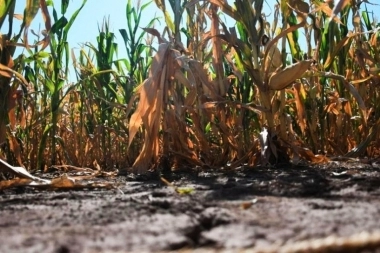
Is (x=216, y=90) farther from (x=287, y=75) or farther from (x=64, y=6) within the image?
(x=64, y=6)

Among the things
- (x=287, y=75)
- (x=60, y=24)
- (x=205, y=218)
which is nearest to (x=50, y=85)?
(x=60, y=24)

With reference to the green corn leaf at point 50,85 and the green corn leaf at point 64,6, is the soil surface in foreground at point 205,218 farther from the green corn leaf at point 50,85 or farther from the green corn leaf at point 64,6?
the green corn leaf at point 64,6

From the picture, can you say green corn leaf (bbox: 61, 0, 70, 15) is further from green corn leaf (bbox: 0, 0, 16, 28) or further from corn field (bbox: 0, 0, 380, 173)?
green corn leaf (bbox: 0, 0, 16, 28)

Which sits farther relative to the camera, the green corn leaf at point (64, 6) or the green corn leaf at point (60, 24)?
the green corn leaf at point (64, 6)

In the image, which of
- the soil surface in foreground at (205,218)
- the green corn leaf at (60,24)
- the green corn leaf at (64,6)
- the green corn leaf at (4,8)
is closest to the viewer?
the soil surface in foreground at (205,218)

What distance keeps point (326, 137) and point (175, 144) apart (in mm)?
785

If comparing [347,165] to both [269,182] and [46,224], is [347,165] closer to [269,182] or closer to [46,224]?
[269,182]

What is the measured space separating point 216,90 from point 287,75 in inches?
16.9

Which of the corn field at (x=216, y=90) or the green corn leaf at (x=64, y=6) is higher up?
the green corn leaf at (x=64, y=6)

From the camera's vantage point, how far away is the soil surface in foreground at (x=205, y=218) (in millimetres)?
721

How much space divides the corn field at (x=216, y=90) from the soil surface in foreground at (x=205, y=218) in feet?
1.89

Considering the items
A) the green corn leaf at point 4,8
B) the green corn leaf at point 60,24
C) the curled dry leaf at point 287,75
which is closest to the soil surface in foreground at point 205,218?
the curled dry leaf at point 287,75

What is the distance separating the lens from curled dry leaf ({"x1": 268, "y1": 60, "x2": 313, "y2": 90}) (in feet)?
6.12

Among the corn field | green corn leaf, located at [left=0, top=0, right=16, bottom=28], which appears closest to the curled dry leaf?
the corn field
